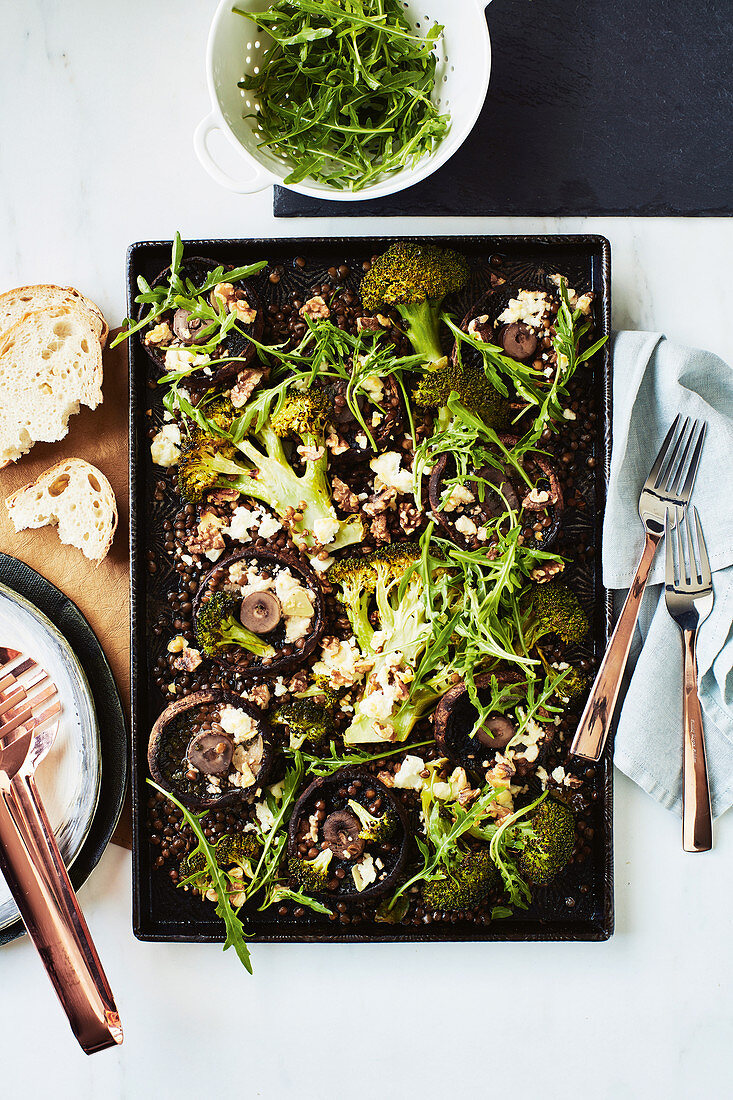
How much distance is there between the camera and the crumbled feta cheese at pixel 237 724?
1.65m

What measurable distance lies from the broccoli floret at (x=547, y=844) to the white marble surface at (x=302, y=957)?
8.4 inches

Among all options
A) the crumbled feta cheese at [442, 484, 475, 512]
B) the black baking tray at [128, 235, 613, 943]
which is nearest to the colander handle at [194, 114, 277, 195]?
the black baking tray at [128, 235, 613, 943]

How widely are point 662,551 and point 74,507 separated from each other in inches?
49.7

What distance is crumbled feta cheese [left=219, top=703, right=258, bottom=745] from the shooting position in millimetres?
1652

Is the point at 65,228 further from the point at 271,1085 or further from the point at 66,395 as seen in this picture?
the point at 271,1085

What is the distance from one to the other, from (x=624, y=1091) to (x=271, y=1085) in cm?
79

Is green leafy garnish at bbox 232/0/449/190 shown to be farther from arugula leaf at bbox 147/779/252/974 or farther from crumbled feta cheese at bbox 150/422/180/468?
arugula leaf at bbox 147/779/252/974

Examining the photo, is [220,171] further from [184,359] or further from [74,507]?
[74,507]

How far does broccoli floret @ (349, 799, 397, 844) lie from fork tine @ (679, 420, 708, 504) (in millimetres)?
893

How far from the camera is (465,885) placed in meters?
1.64

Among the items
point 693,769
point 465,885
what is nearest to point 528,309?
point 693,769

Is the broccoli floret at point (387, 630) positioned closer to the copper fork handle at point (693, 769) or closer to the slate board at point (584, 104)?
the copper fork handle at point (693, 769)

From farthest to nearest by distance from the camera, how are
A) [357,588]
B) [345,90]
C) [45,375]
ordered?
[45,375] < [357,588] < [345,90]

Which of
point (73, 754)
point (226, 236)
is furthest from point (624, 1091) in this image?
point (226, 236)
